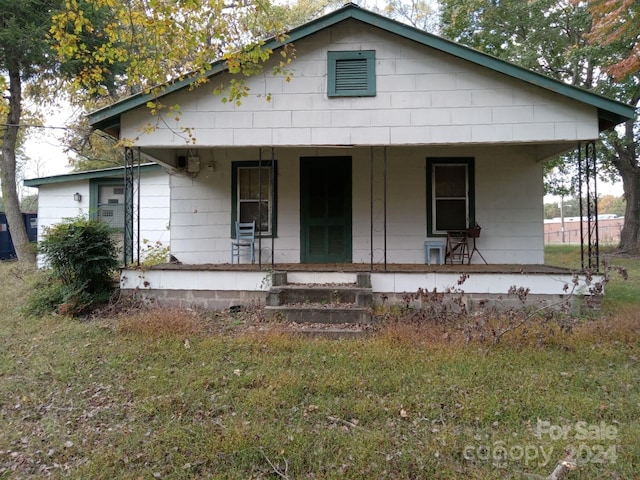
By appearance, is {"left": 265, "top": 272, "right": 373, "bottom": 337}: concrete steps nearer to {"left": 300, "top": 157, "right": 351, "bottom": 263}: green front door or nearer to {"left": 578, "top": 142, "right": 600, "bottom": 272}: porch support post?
{"left": 300, "top": 157, "right": 351, "bottom": 263}: green front door

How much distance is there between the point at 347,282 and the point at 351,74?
3452 millimetres

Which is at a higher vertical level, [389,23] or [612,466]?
[389,23]

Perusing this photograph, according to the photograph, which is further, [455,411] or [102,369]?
[102,369]

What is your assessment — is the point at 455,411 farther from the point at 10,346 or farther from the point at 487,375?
the point at 10,346

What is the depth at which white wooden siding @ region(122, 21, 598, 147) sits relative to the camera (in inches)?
245

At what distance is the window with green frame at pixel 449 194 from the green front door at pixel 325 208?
1682 millimetres

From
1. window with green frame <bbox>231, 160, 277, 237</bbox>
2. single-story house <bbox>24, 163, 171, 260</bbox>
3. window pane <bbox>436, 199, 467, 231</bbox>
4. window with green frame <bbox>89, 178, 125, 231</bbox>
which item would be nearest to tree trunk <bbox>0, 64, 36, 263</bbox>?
single-story house <bbox>24, 163, 171, 260</bbox>

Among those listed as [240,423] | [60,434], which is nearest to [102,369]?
[60,434]

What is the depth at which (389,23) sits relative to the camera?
637 cm

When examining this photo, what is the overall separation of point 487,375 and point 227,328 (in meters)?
3.40

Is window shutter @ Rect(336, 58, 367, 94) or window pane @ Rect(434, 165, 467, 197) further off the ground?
window shutter @ Rect(336, 58, 367, 94)

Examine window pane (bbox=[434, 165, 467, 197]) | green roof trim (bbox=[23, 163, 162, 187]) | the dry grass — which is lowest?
the dry grass

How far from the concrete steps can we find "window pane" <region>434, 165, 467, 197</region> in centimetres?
297

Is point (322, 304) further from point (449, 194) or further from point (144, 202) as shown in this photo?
point (144, 202)
